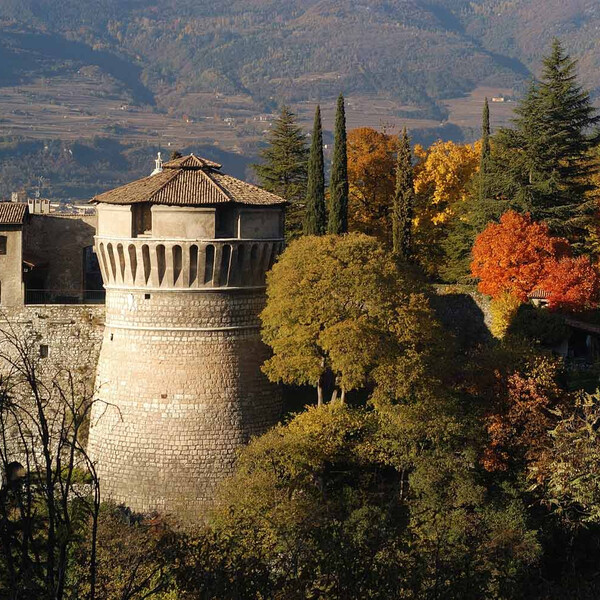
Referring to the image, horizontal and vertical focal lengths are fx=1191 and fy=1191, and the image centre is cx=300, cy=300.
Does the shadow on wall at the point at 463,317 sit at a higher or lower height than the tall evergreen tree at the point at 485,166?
lower

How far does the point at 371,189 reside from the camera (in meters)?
53.2

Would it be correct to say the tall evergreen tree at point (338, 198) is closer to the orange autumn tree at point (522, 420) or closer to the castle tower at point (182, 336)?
the castle tower at point (182, 336)

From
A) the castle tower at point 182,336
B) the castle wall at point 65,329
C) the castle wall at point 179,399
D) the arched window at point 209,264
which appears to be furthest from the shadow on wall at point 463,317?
the castle wall at point 65,329

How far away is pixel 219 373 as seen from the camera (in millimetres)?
32781

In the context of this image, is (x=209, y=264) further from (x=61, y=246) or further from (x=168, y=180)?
(x=61, y=246)

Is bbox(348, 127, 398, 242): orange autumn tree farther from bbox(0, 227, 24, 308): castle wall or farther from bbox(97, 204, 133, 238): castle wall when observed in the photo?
bbox(97, 204, 133, 238): castle wall

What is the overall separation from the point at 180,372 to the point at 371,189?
22.7m

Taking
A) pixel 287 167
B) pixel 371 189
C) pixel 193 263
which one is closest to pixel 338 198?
pixel 287 167

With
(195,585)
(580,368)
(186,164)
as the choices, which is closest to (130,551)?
(195,585)

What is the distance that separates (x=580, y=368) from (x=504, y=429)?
293 inches

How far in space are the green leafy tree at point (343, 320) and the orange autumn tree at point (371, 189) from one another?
18.3 metres

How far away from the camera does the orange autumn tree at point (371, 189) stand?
170 feet

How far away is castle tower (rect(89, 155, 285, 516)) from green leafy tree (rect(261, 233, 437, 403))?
1126mm

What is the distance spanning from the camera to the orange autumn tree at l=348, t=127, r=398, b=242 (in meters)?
51.7
